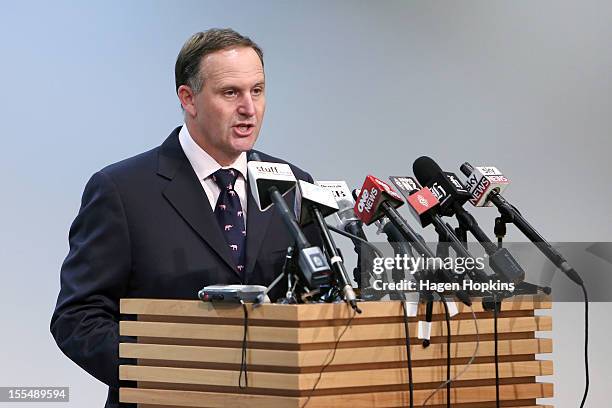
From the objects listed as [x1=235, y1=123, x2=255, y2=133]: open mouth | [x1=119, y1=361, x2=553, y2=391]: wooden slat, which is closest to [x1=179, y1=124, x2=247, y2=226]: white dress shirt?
[x1=235, y1=123, x2=255, y2=133]: open mouth

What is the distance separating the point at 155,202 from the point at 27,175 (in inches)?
71.0

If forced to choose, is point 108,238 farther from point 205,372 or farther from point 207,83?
point 205,372

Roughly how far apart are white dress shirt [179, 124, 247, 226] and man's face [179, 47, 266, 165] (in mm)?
31

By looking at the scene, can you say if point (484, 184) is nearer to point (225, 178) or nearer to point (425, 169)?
point (425, 169)

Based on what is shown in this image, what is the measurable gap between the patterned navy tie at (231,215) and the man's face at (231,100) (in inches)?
2.6

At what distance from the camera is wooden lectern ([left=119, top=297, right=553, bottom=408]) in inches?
79.3

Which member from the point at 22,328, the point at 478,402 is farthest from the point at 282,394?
the point at 22,328

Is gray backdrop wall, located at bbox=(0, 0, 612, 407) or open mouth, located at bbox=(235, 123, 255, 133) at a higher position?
gray backdrop wall, located at bbox=(0, 0, 612, 407)

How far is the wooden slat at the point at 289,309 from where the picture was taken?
200 centimetres

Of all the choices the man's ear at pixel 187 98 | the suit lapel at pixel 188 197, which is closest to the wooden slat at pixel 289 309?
the suit lapel at pixel 188 197

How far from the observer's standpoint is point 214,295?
6.82ft

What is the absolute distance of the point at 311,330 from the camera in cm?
199

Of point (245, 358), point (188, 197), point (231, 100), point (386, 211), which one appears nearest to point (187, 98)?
point (231, 100)

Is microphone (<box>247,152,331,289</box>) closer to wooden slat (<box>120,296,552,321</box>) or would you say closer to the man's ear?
wooden slat (<box>120,296,552,321</box>)
